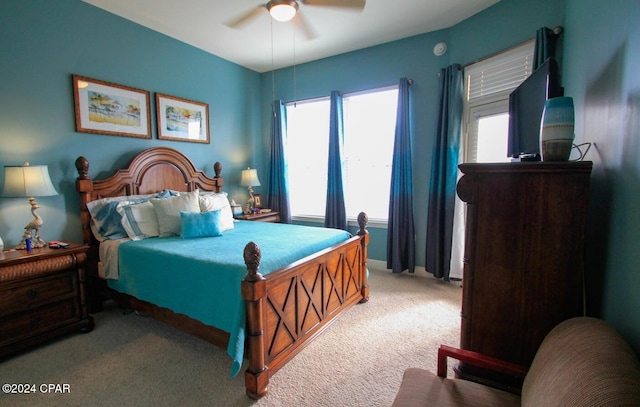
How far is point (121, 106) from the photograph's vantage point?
3.25 meters

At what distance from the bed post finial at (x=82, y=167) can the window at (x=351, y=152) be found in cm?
269

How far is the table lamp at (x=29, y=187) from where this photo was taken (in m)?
2.30

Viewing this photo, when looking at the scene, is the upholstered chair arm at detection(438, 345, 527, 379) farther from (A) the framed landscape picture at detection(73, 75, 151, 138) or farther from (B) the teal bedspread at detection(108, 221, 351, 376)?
(A) the framed landscape picture at detection(73, 75, 151, 138)

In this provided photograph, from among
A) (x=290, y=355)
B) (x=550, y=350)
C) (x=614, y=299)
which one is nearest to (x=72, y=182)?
(x=290, y=355)

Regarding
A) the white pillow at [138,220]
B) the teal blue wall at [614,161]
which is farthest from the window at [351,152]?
the teal blue wall at [614,161]

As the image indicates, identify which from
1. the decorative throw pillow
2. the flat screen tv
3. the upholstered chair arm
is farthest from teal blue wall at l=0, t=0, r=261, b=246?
the flat screen tv

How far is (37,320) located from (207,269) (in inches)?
60.4

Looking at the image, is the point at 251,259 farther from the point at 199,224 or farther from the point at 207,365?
the point at 199,224

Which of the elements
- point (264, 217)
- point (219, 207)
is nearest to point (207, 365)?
point (219, 207)

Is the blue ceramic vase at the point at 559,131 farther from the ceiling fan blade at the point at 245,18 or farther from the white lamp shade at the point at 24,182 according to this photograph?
the white lamp shade at the point at 24,182

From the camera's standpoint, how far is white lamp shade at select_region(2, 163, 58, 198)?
2.30m

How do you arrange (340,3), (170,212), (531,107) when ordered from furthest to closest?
(170,212), (340,3), (531,107)

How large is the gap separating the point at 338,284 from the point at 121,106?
3043 millimetres

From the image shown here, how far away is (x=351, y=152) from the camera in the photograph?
4355 millimetres
